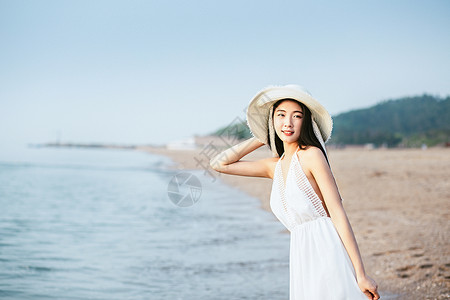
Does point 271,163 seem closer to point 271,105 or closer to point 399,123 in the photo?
point 271,105

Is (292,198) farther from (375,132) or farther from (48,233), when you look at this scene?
(375,132)

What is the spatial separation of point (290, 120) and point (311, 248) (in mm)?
539

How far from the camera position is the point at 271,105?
2.19 m

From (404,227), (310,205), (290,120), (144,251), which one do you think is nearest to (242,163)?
(290,120)

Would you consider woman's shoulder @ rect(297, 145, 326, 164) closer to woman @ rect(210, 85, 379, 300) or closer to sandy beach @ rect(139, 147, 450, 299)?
woman @ rect(210, 85, 379, 300)

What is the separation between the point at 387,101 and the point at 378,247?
95.8 m

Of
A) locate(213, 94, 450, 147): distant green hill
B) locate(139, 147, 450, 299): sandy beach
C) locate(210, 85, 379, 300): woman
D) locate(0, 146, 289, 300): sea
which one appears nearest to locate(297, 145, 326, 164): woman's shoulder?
locate(210, 85, 379, 300): woman

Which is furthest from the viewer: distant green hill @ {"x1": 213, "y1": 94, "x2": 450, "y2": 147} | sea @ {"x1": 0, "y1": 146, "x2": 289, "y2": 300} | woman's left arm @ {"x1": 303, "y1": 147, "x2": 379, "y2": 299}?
distant green hill @ {"x1": 213, "y1": 94, "x2": 450, "y2": 147}

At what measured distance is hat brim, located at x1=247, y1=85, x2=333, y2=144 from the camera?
1971mm

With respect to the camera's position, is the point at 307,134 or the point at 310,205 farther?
the point at 307,134

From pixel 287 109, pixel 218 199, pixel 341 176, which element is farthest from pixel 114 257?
pixel 341 176

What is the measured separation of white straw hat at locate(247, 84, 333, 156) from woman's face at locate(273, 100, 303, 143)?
0.15 feet

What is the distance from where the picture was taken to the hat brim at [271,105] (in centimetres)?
197

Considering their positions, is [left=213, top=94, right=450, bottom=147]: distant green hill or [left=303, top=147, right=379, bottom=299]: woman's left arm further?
[left=213, top=94, right=450, bottom=147]: distant green hill
